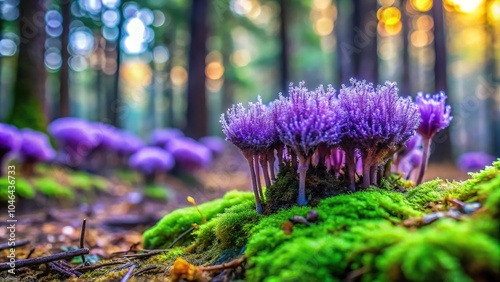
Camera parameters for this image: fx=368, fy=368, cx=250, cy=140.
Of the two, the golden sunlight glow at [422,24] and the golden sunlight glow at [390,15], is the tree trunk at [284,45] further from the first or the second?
the golden sunlight glow at [422,24]

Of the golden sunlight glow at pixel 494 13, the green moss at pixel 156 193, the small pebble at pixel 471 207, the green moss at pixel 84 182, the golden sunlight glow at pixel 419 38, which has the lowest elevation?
the green moss at pixel 156 193

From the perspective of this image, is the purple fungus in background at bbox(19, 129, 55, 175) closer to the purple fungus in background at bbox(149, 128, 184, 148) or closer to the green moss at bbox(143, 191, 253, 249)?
the green moss at bbox(143, 191, 253, 249)

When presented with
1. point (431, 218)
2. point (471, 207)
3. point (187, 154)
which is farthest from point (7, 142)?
point (471, 207)

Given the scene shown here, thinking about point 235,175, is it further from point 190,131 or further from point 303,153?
point 303,153

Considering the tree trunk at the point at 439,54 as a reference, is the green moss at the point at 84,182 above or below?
below

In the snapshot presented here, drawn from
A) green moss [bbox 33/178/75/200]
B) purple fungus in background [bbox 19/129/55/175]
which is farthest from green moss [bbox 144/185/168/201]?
purple fungus in background [bbox 19/129/55/175]

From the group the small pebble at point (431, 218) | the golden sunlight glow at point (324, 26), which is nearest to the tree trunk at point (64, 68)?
the small pebble at point (431, 218)
